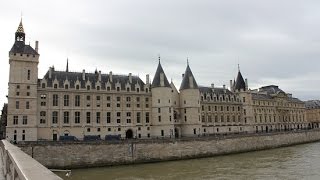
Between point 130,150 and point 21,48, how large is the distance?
22711mm

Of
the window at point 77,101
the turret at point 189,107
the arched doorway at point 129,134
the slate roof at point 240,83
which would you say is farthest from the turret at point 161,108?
the slate roof at point 240,83

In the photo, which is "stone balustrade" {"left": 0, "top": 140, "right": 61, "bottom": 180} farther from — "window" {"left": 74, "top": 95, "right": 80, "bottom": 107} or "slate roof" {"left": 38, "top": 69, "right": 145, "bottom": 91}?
"slate roof" {"left": 38, "top": 69, "right": 145, "bottom": 91}

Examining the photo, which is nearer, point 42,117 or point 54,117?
point 42,117

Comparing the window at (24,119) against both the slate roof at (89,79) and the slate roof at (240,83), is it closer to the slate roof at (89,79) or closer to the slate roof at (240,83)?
the slate roof at (89,79)

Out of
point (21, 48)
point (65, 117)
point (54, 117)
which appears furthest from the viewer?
point (65, 117)

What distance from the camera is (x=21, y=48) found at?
149 ft

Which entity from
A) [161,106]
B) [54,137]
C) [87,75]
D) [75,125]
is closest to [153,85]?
[161,106]

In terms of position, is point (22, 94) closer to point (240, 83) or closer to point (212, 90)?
point (212, 90)

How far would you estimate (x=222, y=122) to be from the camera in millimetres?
67188

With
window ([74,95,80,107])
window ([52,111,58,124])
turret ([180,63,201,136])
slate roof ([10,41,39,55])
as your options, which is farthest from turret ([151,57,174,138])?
slate roof ([10,41,39,55])

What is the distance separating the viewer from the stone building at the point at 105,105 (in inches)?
1741

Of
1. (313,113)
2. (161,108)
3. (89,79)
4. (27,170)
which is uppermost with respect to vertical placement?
(89,79)

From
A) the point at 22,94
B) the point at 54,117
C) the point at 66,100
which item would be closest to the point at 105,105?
the point at 66,100

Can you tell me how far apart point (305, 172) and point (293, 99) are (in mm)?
70771
